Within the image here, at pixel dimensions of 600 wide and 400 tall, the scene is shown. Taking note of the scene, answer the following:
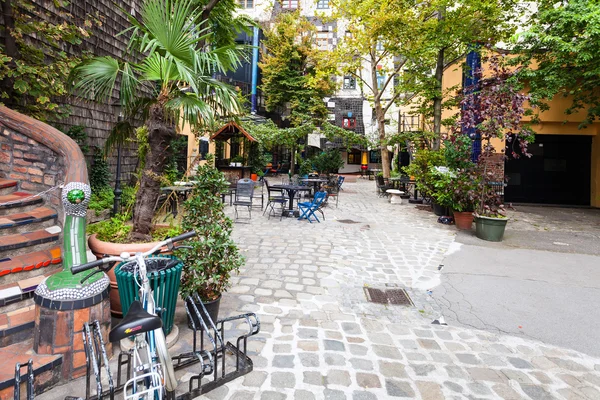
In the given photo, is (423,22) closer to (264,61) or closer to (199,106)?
(199,106)

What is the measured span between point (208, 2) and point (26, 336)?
5.75 meters

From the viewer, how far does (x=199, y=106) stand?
3.75 metres

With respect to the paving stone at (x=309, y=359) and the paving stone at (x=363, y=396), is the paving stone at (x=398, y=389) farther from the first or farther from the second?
the paving stone at (x=309, y=359)

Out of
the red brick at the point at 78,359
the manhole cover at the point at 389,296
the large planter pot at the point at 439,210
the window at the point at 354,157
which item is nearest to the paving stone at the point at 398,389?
the manhole cover at the point at 389,296

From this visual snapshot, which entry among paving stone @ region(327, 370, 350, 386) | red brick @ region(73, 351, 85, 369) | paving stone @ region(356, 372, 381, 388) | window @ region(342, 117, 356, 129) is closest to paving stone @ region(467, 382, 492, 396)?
paving stone @ region(356, 372, 381, 388)

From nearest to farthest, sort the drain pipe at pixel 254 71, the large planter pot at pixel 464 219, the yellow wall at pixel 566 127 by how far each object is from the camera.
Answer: the large planter pot at pixel 464 219 < the yellow wall at pixel 566 127 < the drain pipe at pixel 254 71

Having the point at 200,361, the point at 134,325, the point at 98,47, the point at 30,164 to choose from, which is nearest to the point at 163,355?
the point at 200,361

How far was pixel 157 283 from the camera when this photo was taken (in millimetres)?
2887

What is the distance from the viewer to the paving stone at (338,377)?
274 centimetres

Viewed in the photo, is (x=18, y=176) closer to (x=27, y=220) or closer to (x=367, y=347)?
(x=27, y=220)

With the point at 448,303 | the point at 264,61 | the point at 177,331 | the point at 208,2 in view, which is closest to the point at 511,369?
the point at 448,303

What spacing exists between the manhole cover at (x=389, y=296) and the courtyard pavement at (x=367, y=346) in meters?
0.10

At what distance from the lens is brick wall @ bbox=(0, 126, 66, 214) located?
3977mm

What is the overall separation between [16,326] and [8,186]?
2.35m
